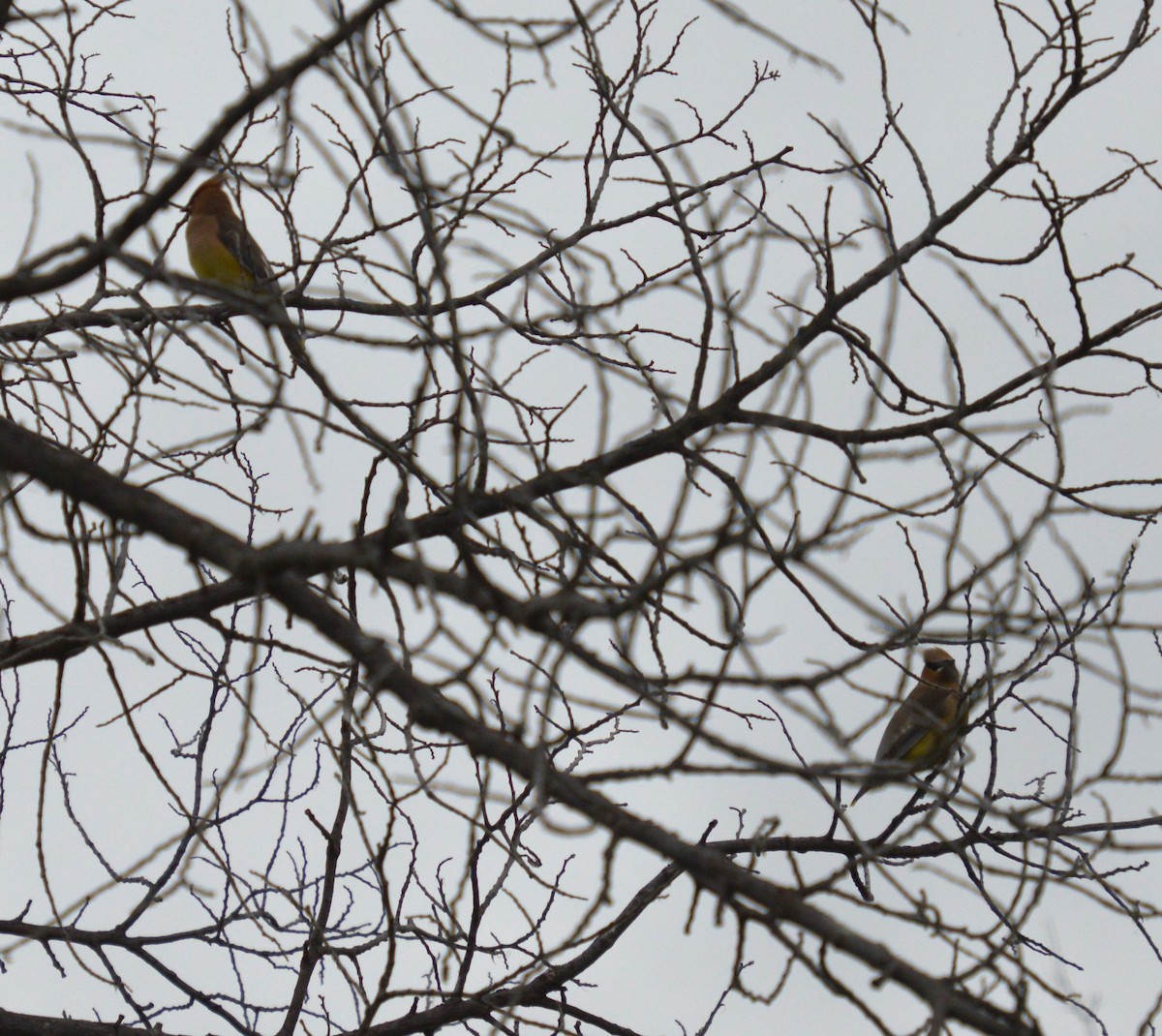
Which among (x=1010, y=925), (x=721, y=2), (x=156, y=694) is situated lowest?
(x=1010, y=925)

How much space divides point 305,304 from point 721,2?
2793 mm

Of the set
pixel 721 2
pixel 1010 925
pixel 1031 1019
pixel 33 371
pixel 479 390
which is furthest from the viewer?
pixel 33 371

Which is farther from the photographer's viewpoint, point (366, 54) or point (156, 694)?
point (156, 694)

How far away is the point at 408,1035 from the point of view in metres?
3.93

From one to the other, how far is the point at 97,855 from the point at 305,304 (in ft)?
6.52

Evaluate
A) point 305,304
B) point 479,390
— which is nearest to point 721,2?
point 479,390

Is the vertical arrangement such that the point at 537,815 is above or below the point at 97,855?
below

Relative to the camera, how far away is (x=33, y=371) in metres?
3.47

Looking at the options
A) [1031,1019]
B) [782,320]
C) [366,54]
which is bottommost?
[1031,1019]

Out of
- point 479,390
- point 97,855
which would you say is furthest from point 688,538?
point 97,855

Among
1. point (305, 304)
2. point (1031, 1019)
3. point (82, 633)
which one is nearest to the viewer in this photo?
point (1031, 1019)

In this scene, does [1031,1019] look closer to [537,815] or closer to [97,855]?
[537,815]

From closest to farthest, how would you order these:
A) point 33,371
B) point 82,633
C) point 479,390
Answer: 1. point 82,633
2. point 479,390
3. point 33,371

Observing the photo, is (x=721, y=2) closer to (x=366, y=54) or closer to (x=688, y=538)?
(x=366, y=54)
